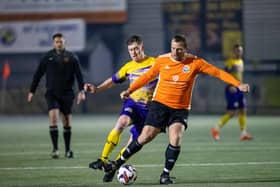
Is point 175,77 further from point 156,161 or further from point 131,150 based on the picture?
point 156,161

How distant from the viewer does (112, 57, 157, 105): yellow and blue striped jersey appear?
11.4 metres

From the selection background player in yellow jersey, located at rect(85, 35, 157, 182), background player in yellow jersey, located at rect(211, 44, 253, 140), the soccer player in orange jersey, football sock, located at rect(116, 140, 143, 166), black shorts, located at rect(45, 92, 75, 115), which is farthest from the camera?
background player in yellow jersey, located at rect(211, 44, 253, 140)

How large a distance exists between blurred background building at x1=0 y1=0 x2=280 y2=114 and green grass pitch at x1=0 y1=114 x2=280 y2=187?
14.9 metres

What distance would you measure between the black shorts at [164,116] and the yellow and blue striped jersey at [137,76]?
826 mm

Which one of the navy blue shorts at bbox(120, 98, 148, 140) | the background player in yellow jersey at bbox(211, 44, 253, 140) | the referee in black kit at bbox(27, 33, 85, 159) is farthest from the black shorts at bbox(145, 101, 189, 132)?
the background player in yellow jersey at bbox(211, 44, 253, 140)

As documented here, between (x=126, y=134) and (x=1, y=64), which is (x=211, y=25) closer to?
(x=1, y=64)

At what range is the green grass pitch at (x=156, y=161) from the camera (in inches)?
420

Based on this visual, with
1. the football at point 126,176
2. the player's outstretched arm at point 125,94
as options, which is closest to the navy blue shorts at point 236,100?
the player's outstretched arm at point 125,94

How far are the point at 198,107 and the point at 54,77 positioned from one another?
2139cm

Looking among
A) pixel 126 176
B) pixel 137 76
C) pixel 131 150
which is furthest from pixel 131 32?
pixel 126 176

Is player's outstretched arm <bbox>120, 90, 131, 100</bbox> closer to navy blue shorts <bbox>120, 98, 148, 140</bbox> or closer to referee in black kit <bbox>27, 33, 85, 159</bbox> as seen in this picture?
navy blue shorts <bbox>120, 98, 148, 140</bbox>

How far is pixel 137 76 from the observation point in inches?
449

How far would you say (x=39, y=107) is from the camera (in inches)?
1423

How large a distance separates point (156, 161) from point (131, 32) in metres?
26.3
